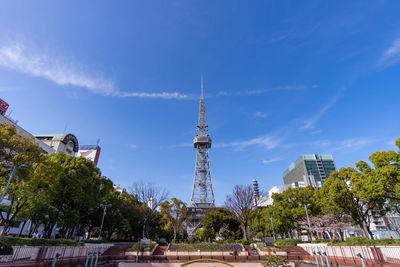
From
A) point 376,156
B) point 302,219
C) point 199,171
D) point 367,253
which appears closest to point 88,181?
point 367,253

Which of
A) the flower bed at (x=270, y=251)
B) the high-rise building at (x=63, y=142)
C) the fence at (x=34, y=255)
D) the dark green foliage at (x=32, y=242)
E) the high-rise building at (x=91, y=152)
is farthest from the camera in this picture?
the high-rise building at (x=91, y=152)

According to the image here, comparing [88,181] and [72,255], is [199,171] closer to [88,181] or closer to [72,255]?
[88,181]

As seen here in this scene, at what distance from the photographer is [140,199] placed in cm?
3197

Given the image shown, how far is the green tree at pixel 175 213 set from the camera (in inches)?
1278

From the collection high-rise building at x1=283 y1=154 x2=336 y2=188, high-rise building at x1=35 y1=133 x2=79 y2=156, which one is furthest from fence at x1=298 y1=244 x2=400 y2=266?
high-rise building at x1=283 y1=154 x2=336 y2=188

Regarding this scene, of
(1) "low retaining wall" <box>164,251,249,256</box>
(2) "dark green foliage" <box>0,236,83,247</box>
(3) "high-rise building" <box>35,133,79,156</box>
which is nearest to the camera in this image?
(2) "dark green foliage" <box>0,236,83,247</box>

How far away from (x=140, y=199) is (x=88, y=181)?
466 inches

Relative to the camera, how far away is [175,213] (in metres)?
33.3

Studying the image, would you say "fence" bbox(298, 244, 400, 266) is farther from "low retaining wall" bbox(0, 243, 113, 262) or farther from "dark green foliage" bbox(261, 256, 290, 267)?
"low retaining wall" bbox(0, 243, 113, 262)

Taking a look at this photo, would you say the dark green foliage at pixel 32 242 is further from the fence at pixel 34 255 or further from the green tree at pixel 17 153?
the green tree at pixel 17 153

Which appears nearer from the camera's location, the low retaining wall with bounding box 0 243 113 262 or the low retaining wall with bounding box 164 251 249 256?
the low retaining wall with bounding box 0 243 113 262

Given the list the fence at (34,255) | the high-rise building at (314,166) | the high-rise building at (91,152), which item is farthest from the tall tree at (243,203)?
the high-rise building at (314,166)

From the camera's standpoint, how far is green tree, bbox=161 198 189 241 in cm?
3247

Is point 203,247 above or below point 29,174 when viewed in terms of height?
below
